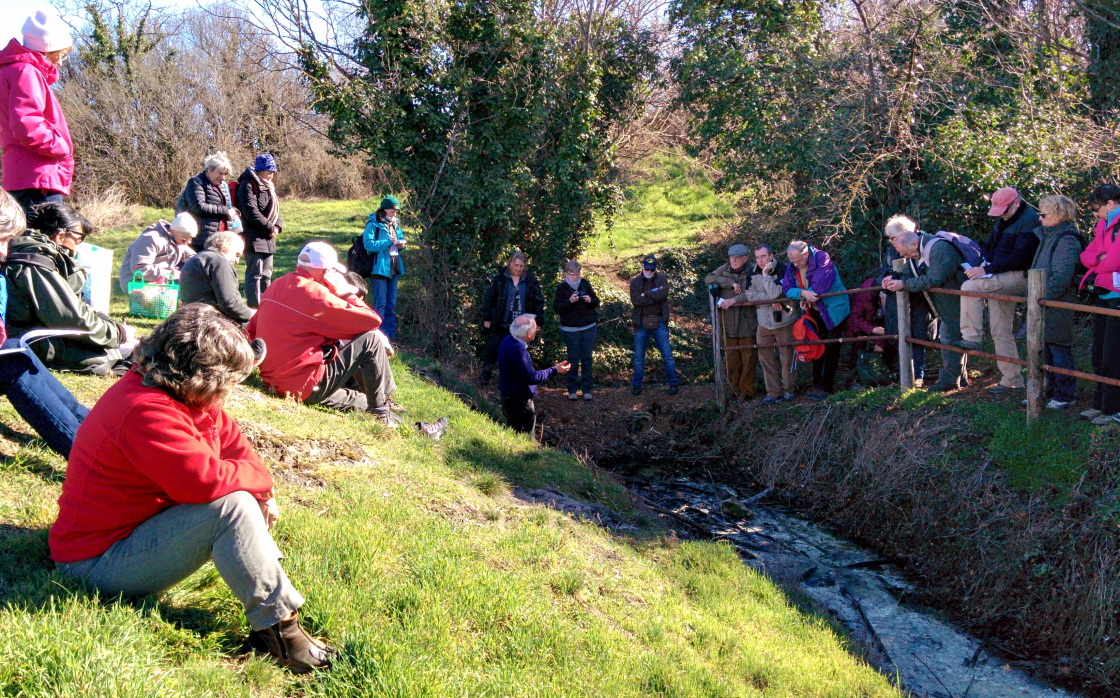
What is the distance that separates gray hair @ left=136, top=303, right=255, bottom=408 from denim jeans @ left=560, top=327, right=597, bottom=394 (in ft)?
26.6

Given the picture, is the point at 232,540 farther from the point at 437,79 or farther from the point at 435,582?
the point at 437,79

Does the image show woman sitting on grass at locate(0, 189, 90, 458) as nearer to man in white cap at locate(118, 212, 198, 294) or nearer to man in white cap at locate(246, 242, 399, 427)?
man in white cap at locate(246, 242, 399, 427)

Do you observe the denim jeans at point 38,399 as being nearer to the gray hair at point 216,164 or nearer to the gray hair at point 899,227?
the gray hair at point 216,164

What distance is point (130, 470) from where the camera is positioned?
3057 mm

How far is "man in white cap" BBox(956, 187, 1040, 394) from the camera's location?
275 inches

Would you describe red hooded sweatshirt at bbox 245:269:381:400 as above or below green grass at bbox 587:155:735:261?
below

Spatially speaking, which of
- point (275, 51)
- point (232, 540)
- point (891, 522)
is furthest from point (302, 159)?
point (232, 540)

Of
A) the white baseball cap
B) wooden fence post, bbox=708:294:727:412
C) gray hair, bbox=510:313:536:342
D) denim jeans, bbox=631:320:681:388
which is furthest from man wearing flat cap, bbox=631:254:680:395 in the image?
the white baseball cap

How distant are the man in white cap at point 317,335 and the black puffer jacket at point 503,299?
4.26 m

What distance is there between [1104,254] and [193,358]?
6483 millimetres

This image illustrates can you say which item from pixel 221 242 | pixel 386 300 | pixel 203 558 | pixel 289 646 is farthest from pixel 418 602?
pixel 386 300

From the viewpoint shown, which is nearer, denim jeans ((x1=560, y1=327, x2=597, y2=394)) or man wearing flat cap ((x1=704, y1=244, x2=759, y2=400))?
man wearing flat cap ((x1=704, y1=244, x2=759, y2=400))

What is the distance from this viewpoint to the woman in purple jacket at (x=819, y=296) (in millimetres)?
9094

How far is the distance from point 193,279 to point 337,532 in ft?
11.1
